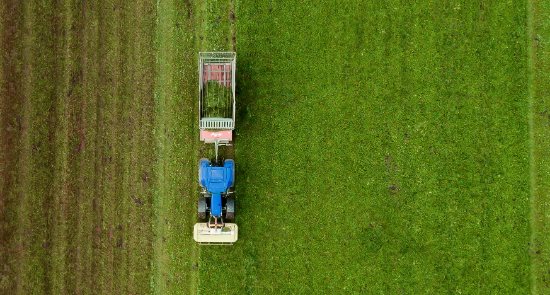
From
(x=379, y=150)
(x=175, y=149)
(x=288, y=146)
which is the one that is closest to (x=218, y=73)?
(x=175, y=149)

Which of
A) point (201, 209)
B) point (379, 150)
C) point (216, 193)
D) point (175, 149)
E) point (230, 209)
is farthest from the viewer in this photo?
point (175, 149)

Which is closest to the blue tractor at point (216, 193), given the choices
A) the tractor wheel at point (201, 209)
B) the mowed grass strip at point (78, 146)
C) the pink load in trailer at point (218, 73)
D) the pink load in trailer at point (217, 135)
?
the tractor wheel at point (201, 209)

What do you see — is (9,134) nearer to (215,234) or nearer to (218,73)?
(218,73)

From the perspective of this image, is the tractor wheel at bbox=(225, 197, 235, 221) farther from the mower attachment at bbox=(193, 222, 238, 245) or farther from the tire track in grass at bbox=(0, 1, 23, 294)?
the tire track in grass at bbox=(0, 1, 23, 294)

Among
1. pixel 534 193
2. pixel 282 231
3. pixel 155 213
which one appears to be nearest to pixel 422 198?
pixel 534 193

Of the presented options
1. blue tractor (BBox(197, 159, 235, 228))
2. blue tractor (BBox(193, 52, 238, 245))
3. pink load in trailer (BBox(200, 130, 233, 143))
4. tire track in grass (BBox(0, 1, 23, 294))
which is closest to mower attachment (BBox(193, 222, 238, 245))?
blue tractor (BBox(193, 52, 238, 245))

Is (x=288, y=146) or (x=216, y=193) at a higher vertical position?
(x=288, y=146)
